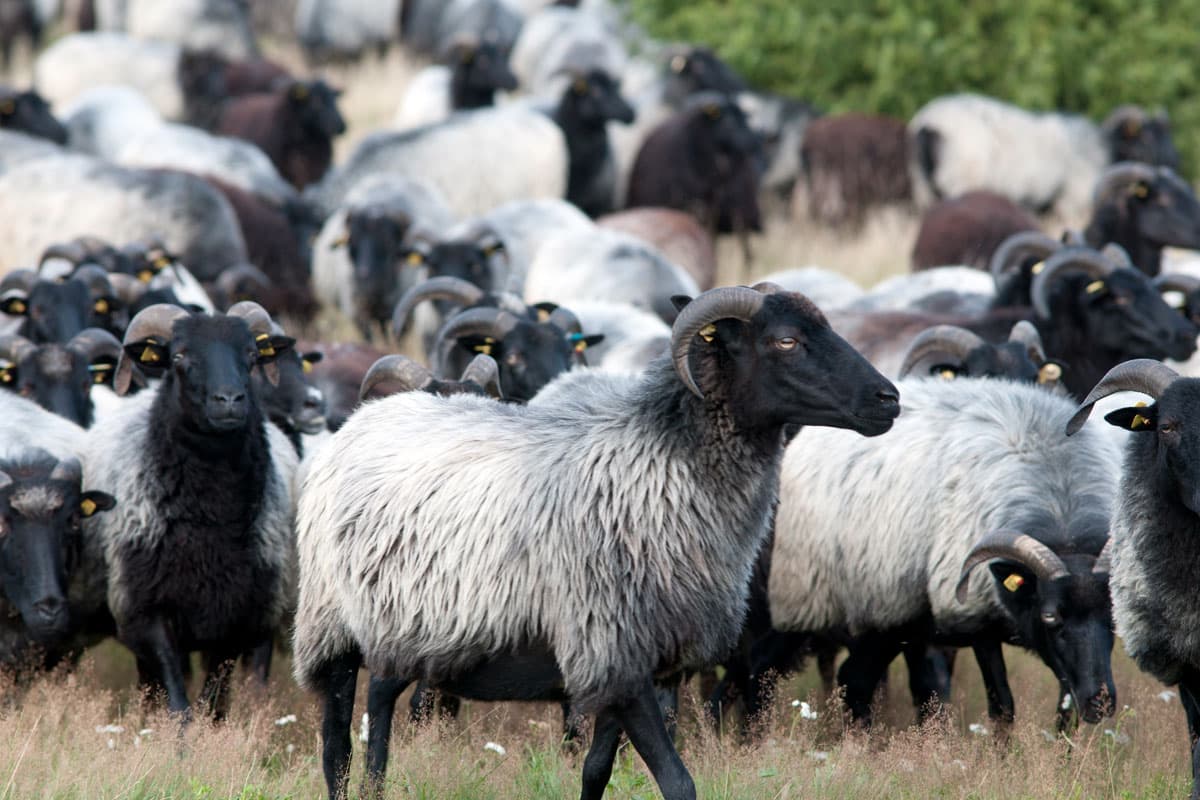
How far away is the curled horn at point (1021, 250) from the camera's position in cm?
1232

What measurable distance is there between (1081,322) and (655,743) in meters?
6.33

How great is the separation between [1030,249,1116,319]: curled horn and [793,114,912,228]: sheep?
9.35 m

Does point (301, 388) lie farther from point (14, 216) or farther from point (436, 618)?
point (14, 216)

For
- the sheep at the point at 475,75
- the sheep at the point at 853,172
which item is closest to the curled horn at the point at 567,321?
the sheep at the point at 853,172

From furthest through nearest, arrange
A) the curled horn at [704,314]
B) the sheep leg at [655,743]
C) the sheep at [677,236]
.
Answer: the sheep at [677,236]
the curled horn at [704,314]
the sheep leg at [655,743]

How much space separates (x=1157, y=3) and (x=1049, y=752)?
16.8 m

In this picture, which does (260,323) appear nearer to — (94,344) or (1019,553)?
(94,344)

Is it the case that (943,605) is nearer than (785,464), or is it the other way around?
(943,605)

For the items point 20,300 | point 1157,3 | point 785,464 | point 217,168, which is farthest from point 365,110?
point 785,464

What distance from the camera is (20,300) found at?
1044 cm

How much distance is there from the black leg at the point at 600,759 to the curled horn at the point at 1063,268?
19.7ft

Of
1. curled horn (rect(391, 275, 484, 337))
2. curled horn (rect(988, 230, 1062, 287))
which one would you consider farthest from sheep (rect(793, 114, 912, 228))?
curled horn (rect(391, 275, 484, 337))

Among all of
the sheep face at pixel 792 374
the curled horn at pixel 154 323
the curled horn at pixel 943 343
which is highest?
the sheep face at pixel 792 374

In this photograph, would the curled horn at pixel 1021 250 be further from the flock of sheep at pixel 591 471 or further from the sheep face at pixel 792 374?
the sheep face at pixel 792 374
